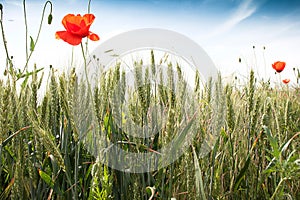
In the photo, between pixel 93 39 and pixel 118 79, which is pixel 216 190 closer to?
pixel 118 79

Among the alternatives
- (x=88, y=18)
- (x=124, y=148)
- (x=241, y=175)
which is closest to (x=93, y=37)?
(x=88, y=18)

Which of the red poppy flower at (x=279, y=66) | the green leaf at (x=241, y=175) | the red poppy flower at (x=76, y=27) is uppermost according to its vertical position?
the red poppy flower at (x=279, y=66)

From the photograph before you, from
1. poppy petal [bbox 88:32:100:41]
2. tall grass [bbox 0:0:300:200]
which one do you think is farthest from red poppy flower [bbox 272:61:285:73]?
poppy petal [bbox 88:32:100:41]

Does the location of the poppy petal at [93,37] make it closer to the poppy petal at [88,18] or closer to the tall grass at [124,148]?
the poppy petal at [88,18]

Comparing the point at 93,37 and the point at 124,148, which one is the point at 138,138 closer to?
the point at 124,148

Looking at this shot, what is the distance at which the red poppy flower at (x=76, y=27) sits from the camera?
1075mm

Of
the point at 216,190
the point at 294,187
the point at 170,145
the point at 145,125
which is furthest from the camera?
the point at 294,187

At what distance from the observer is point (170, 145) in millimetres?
728

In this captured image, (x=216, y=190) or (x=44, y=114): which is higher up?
(x=44, y=114)

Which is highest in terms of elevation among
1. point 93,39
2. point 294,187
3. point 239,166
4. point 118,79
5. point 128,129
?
point 93,39

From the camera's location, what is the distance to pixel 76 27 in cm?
108

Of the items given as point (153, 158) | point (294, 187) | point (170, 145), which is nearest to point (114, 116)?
point (153, 158)

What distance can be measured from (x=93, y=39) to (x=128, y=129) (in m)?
0.43

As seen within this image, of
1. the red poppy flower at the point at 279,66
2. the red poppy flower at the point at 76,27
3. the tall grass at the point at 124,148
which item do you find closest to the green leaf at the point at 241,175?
the tall grass at the point at 124,148
